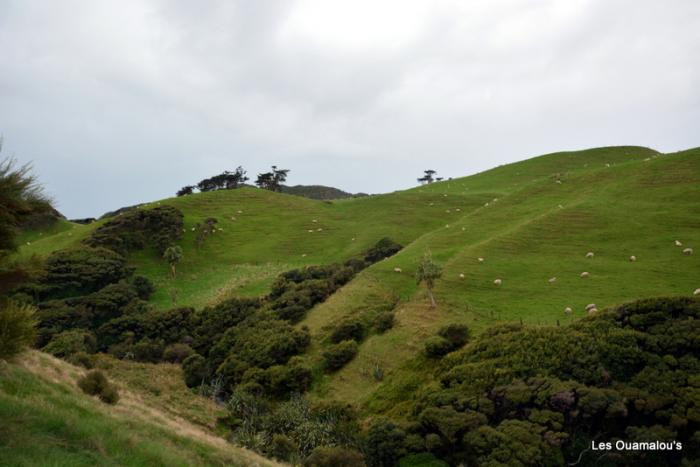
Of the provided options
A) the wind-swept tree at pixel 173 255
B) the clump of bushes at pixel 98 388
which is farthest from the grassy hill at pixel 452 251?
the clump of bushes at pixel 98 388

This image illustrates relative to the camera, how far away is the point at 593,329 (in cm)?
2812

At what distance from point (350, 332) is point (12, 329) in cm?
3009

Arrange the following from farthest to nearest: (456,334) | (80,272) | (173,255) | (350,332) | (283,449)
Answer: (173,255) < (80,272) < (350,332) < (456,334) < (283,449)

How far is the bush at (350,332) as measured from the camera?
132 feet

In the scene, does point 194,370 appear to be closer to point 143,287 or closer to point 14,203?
point 143,287

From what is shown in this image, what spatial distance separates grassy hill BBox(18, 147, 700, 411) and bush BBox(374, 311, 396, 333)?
643 mm

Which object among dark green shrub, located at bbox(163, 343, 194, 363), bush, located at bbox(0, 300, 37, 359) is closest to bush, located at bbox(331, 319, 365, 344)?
dark green shrub, located at bbox(163, 343, 194, 363)

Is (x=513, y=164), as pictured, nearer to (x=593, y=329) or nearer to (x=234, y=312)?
(x=234, y=312)

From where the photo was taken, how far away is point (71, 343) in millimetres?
44062

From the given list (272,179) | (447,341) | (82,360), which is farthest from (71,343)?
(272,179)

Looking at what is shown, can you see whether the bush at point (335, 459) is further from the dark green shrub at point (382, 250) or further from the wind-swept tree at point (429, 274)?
the dark green shrub at point (382, 250)

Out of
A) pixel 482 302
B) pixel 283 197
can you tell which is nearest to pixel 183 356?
pixel 482 302

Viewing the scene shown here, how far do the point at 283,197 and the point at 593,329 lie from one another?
88.8m

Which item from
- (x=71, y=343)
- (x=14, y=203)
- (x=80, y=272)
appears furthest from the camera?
(x=80, y=272)
